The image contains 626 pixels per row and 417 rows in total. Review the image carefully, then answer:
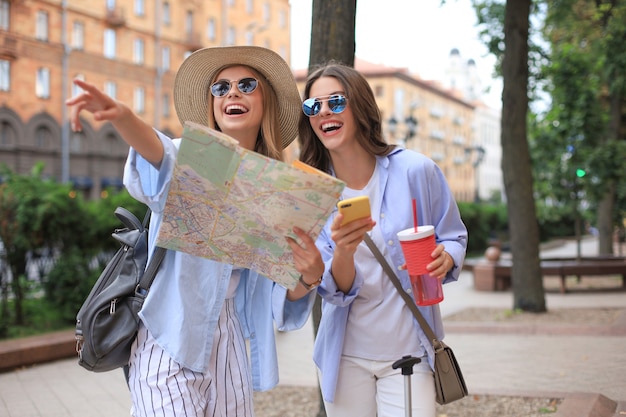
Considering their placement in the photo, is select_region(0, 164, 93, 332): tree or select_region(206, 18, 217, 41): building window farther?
select_region(206, 18, 217, 41): building window

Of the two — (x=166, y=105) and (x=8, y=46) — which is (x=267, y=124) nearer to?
(x=8, y=46)

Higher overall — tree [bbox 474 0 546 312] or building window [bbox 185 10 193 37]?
building window [bbox 185 10 193 37]

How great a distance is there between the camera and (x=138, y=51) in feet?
161

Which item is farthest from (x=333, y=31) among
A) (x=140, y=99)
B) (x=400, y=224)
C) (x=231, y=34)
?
(x=231, y=34)

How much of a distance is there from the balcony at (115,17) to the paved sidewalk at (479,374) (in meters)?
40.3

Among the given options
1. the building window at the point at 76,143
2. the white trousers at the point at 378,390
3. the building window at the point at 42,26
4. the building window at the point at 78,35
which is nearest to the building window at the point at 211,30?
the building window at the point at 78,35

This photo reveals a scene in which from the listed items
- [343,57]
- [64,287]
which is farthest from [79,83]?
[64,287]

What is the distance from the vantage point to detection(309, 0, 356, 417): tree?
520cm

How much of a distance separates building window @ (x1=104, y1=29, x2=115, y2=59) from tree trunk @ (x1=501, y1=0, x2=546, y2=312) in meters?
39.0

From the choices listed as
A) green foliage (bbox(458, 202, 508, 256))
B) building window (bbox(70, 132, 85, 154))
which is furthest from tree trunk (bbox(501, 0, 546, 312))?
building window (bbox(70, 132, 85, 154))

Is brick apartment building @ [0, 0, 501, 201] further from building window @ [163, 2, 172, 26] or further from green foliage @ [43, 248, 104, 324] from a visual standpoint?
green foliage @ [43, 248, 104, 324]

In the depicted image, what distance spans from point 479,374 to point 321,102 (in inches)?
199

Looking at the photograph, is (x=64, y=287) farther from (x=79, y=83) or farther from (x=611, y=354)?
(x=79, y=83)

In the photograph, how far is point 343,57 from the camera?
5211mm
